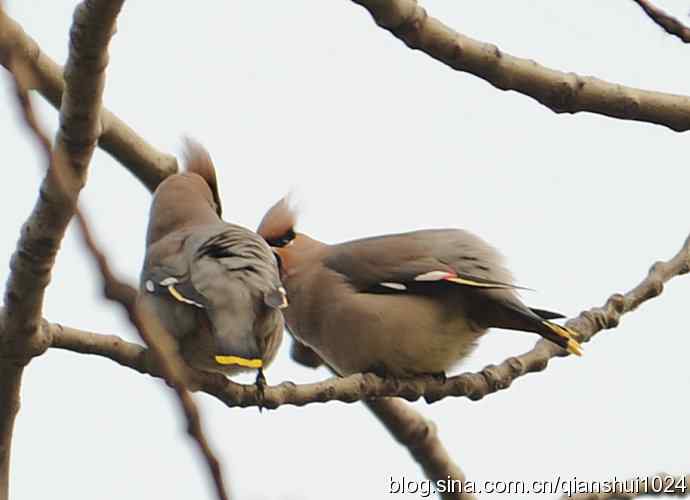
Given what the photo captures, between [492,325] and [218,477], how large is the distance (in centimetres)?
352

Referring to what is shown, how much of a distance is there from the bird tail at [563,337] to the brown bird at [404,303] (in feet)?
0.05

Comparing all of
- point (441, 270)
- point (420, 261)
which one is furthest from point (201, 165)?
point (441, 270)

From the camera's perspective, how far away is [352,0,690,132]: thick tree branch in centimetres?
283

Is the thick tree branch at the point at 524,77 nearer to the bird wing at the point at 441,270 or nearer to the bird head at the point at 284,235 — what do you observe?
the bird wing at the point at 441,270

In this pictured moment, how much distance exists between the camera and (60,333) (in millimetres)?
2717

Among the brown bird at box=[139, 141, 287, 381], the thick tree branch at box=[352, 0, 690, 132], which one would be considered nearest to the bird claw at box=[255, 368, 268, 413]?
the brown bird at box=[139, 141, 287, 381]

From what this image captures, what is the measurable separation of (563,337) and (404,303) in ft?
2.41

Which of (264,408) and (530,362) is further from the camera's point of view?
(530,362)

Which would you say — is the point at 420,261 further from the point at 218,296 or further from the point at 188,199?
the point at 218,296

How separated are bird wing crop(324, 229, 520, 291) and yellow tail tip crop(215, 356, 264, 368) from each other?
1360 mm

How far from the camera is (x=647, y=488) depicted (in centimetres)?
343

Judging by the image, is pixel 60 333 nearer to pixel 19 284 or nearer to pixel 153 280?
pixel 19 284

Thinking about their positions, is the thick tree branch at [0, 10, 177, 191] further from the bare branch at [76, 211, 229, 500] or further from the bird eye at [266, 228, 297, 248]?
the bare branch at [76, 211, 229, 500]

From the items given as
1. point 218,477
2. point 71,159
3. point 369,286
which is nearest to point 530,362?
point 369,286
